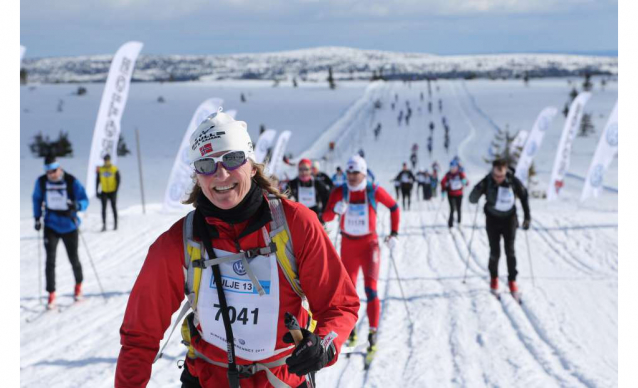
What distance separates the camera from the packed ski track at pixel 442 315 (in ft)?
18.4

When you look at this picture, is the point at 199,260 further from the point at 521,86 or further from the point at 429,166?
the point at 521,86

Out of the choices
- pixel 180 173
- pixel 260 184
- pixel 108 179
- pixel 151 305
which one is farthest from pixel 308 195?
pixel 151 305

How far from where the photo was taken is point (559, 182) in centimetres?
1645

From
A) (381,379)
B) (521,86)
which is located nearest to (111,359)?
(381,379)

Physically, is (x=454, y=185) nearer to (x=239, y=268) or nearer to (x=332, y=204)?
(x=332, y=204)

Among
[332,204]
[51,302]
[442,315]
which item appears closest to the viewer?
[332,204]

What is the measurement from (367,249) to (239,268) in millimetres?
4275

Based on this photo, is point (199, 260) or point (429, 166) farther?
point (429, 166)

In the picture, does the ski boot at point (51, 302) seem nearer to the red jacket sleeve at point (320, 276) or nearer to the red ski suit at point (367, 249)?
the red ski suit at point (367, 249)

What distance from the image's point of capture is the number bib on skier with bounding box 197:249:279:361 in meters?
2.31

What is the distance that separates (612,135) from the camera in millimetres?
12922

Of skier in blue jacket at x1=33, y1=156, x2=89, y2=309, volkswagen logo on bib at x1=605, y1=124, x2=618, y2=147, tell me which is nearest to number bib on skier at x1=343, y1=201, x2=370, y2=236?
skier in blue jacket at x1=33, y1=156, x2=89, y2=309
